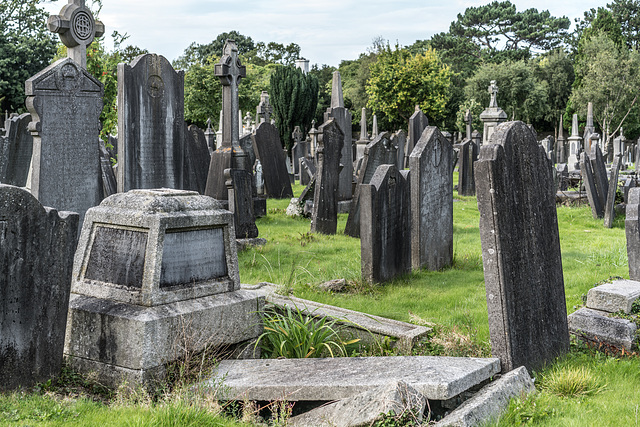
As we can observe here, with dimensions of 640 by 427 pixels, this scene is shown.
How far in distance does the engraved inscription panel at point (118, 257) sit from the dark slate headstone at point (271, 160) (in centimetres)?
1171

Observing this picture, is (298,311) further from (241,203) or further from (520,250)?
(241,203)

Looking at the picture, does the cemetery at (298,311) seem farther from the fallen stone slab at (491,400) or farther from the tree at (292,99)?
the tree at (292,99)

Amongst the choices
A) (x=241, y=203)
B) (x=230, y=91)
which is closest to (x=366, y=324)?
(x=241, y=203)

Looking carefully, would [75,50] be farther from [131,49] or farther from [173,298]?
[131,49]

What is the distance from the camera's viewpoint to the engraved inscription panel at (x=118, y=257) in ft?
14.2

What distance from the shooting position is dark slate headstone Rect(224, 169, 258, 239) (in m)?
10.0

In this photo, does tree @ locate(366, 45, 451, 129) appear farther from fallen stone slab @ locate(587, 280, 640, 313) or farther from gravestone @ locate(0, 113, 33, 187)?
fallen stone slab @ locate(587, 280, 640, 313)

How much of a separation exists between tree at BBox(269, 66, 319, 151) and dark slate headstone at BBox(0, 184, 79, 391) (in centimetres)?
3553

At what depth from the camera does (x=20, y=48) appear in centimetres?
3916

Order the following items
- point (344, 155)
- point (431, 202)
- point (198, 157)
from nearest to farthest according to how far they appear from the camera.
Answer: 1. point (431, 202)
2. point (198, 157)
3. point (344, 155)

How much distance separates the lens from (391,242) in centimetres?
758

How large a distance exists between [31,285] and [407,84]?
41111 mm

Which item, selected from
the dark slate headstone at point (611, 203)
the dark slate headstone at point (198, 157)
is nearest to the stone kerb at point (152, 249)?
the dark slate headstone at point (198, 157)

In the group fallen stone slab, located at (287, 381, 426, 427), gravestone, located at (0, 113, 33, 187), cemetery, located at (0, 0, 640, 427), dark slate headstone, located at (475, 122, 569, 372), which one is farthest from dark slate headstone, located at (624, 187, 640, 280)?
gravestone, located at (0, 113, 33, 187)
